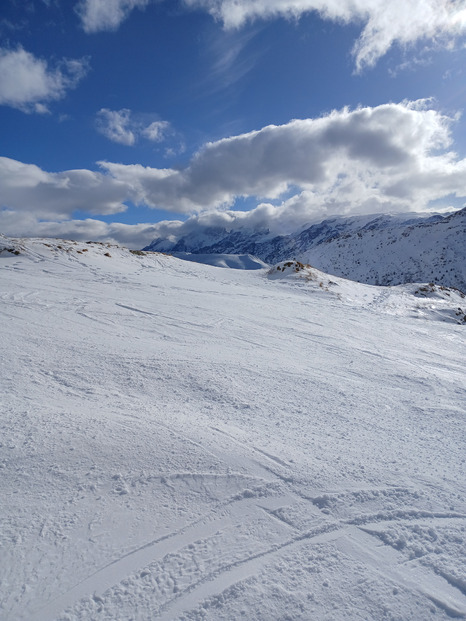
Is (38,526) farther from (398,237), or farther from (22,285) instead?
(398,237)

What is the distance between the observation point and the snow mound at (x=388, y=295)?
16.6 meters

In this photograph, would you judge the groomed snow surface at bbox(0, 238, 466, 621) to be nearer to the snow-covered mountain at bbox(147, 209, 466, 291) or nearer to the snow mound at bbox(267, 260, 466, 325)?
the snow mound at bbox(267, 260, 466, 325)

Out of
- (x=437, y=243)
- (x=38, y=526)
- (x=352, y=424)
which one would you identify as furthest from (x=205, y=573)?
(x=437, y=243)

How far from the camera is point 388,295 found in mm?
19422

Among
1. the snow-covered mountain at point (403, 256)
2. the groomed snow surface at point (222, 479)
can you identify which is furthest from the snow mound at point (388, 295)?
the snow-covered mountain at point (403, 256)

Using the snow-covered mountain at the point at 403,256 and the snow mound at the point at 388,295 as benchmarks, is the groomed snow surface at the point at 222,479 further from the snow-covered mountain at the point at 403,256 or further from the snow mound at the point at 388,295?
the snow-covered mountain at the point at 403,256

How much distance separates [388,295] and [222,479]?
19.0m

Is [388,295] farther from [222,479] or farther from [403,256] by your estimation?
[403,256]

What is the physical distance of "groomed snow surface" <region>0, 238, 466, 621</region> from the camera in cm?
228

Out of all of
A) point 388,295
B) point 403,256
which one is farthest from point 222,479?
point 403,256

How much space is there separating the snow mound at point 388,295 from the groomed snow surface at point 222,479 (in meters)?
10.2

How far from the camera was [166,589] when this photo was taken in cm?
228

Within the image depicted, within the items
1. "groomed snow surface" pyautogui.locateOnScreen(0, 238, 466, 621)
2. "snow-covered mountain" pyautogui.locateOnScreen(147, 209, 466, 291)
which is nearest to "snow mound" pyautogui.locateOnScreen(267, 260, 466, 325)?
"groomed snow surface" pyautogui.locateOnScreen(0, 238, 466, 621)

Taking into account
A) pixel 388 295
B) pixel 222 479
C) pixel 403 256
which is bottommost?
pixel 222 479
